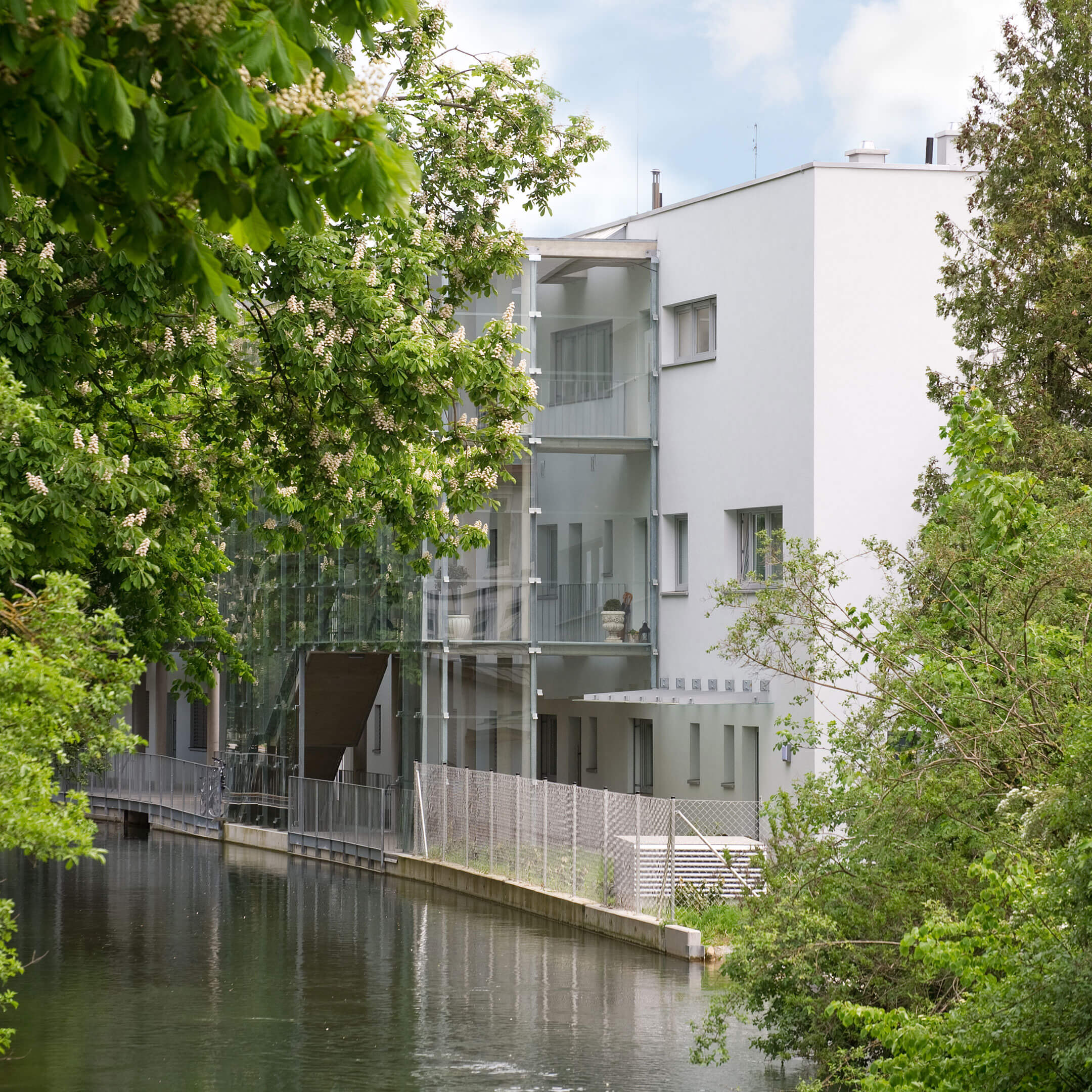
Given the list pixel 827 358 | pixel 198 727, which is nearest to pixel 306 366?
pixel 827 358

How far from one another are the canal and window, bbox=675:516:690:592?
7.28 metres

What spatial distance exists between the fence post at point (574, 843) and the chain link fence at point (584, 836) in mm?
19

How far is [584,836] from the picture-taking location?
22.8m

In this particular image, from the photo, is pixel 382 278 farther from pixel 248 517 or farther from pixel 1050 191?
pixel 248 517

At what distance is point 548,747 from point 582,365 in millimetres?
7712

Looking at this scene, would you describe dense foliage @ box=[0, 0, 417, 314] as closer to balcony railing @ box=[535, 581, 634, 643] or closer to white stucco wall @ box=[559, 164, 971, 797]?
white stucco wall @ box=[559, 164, 971, 797]

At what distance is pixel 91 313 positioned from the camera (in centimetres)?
1387

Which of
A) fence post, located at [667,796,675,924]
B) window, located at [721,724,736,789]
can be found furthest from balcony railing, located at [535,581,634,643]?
fence post, located at [667,796,675,924]

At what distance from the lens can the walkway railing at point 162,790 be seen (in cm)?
3694

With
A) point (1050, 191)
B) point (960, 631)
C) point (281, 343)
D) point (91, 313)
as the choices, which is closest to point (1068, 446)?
point (1050, 191)

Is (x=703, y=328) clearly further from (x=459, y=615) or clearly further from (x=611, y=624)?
(x=459, y=615)

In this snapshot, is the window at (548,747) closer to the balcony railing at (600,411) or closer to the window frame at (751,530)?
the balcony railing at (600,411)

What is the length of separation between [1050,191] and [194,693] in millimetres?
12776

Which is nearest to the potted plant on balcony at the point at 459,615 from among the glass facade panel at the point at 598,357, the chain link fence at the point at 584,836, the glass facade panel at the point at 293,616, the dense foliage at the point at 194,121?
the glass facade panel at the point at 293,616
